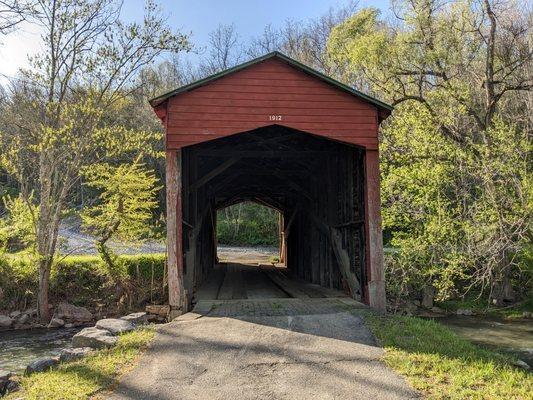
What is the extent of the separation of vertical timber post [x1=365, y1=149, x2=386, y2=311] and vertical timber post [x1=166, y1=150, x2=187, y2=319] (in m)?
3.32

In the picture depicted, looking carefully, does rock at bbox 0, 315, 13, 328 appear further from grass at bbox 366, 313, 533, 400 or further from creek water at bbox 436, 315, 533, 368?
creek water at bbox 436, 315, 533, 368

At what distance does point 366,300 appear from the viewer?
8695 millimetres

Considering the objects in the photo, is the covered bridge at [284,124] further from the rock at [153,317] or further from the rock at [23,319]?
the rock at [23,319]

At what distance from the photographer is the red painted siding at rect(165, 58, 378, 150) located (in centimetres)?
833

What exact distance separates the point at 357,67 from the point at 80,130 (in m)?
8.78

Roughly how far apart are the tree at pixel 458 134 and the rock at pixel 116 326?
7493 millimetres

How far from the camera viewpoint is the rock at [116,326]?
6.79 m

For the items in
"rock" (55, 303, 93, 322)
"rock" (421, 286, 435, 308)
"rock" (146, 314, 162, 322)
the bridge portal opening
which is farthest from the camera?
the bridge portal opening

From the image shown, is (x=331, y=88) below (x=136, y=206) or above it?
above

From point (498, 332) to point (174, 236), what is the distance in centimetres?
813

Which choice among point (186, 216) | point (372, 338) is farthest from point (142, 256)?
point (372, 338)

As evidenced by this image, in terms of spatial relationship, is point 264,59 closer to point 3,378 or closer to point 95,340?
point 95,340

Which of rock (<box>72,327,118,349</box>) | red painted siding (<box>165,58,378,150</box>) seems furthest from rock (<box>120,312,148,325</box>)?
red painted siding (<box>165,58,378,150</box>)

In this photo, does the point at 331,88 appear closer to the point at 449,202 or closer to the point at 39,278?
the point at 449,202
